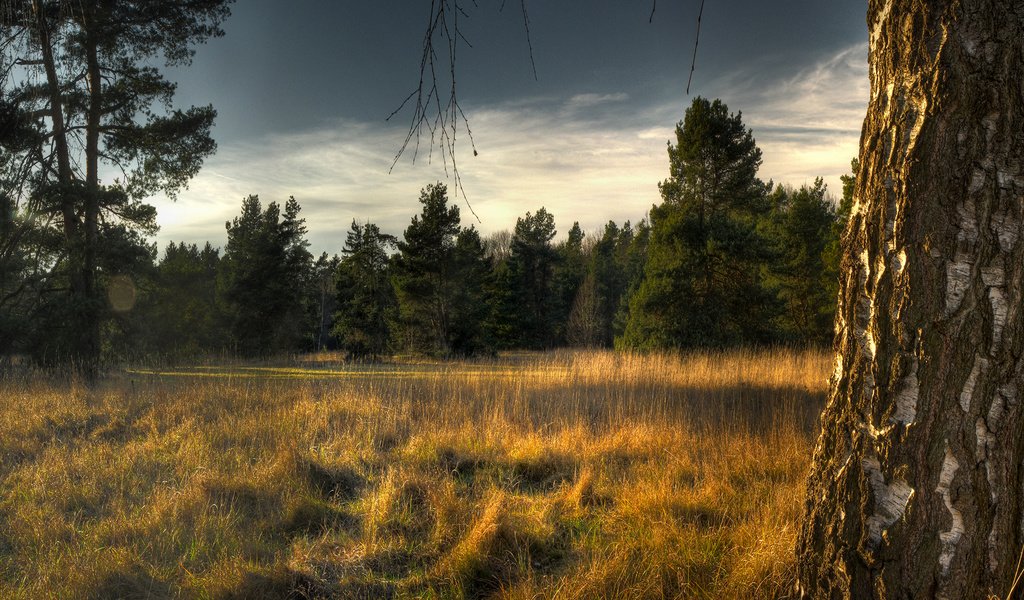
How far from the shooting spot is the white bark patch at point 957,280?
4.57 feet

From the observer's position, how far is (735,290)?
17391 mm

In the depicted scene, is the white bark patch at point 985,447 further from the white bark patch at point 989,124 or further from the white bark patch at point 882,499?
the white bark patch at point 989,124

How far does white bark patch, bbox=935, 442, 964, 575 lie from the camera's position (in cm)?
140

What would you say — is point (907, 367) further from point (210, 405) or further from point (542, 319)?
point (542, 319)

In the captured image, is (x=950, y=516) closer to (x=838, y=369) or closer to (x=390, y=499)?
(x=838, y=369)

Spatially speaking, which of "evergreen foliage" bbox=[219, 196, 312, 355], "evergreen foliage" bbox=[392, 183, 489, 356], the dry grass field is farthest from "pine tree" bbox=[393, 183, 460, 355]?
the dry grass field

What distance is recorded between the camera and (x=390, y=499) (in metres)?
3.37

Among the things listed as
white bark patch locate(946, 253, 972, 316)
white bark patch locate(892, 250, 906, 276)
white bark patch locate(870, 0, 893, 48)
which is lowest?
white bark patch locate(946, 253, 972, 316)

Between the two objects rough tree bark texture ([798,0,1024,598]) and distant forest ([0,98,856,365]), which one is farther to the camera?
distant forest ([0,98,856,365])

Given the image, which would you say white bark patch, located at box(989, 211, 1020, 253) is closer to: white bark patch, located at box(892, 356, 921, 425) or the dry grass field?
white bark patch, located at box(892, 356, 921, 425)

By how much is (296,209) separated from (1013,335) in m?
32.9

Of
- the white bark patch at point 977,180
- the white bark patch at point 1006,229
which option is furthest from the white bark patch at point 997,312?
the white bark patch at point 977,180

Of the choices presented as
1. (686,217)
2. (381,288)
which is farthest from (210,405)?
(381,288)

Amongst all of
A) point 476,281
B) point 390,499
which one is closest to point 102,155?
point 390,499
